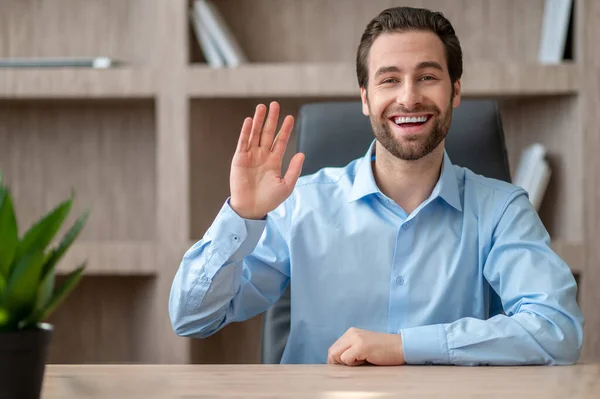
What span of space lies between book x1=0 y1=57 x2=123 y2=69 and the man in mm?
1056

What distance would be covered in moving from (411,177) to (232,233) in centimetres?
44

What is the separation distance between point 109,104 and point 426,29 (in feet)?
4.45

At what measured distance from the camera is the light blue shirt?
150 centimetres

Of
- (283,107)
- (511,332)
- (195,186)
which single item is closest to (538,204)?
(283,107)

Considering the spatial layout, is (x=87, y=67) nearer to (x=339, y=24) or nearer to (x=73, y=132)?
(x=73, y=132)

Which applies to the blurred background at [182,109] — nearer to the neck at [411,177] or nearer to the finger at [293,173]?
the neck at [411,177]

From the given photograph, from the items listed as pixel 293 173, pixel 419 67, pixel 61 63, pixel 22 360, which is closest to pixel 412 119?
pixel 419 67

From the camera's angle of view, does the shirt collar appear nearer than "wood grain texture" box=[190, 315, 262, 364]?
Yes

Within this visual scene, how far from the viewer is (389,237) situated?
163cm

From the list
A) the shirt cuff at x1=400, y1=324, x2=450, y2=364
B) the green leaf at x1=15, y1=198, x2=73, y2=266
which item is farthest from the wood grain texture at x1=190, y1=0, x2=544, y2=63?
the green leaf at x1=15, y1=198, x2=73, y2=266

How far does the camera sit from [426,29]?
1684 mm

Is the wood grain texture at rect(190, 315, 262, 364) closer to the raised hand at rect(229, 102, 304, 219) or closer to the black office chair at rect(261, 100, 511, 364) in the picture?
→ the black office chair at rect(261, 100, 511, 364)

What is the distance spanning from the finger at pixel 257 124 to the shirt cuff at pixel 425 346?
0.42 metres

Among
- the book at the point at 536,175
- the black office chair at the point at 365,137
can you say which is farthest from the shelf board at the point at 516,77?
the black office chair at the point at 365,137
